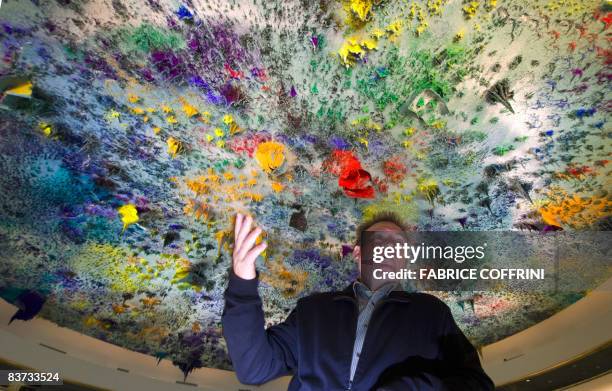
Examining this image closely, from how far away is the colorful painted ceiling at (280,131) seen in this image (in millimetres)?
1252

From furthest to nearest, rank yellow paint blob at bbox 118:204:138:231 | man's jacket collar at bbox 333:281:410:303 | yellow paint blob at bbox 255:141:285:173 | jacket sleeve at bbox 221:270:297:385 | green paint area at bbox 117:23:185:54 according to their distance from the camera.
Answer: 1. yellow paint blob at bbox 118:204:138:231
2. yellow paint blob at bbox 255:141:285:173
3. green paint area at bbox 117:23:185:54
4. man's jacket collar at bbox 333:281:410:303
5. jacket sleeve at bbox 221:270:297:385

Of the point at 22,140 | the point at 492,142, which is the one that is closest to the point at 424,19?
the point at 492,142

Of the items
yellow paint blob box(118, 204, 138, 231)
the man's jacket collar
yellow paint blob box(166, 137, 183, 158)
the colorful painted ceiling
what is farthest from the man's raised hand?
yellow paint blob box(118, 204, 138, 231)

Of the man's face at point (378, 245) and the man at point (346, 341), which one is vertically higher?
the man's face at point (378, 245)

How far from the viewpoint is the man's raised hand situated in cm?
100

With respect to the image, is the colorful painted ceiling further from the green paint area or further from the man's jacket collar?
the man's jacket collar

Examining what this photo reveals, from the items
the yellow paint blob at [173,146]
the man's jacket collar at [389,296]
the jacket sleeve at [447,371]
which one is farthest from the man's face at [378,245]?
the yellow paint blob at [173,146]

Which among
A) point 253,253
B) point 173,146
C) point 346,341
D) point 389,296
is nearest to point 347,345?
point 346,341

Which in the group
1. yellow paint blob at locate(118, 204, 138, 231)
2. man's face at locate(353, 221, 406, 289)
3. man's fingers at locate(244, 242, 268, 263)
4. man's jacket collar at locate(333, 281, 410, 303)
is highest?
yellow paint blob at locate(118, 204, 138, 231)

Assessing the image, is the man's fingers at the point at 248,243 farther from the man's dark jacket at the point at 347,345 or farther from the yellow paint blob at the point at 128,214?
the yellow paint blob at the point at 128,214

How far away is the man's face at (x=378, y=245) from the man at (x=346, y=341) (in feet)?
0.34

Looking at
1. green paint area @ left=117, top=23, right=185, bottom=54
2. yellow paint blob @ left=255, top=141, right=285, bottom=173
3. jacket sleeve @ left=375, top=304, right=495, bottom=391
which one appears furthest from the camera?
yellow paint blob @ left=255, top=141, right=285, bottom=173

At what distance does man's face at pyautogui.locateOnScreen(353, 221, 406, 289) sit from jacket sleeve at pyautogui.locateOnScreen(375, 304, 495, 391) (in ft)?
0.82

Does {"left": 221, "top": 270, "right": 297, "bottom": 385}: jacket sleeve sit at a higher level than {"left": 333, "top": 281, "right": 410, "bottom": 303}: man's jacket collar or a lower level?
lower
